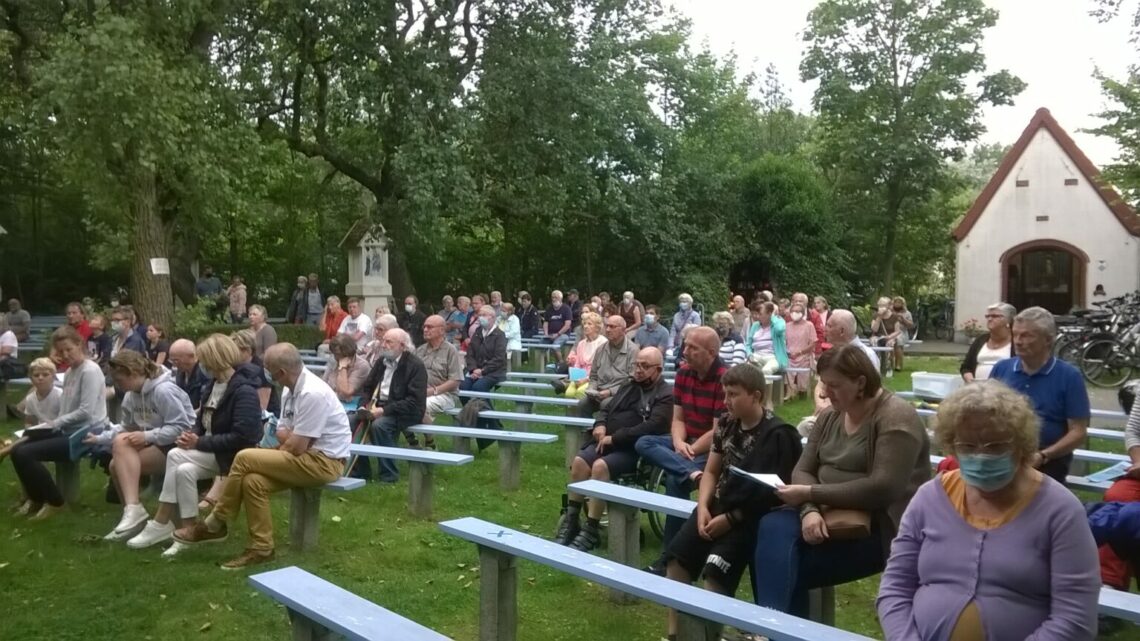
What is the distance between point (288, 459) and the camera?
545cm

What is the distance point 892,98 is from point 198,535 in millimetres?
28041

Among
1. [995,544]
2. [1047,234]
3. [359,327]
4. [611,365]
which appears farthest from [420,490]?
[1047,234]

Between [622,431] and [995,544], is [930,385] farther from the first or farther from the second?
[995,544]

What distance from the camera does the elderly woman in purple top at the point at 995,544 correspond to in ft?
7.76

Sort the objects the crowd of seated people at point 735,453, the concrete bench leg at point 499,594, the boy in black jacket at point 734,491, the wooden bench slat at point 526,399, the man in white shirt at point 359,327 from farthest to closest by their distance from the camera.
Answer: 1. the man in white shirt at point 359,327
2. the wooden bench slat at point 526,399
3. the concrete bench leg at point 499,594
4. the boy in black jacket at point 734,491
5. the crowd of seated people at point 735,453

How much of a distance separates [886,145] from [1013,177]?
392 centimetres

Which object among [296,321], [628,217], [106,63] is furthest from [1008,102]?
[106,63]

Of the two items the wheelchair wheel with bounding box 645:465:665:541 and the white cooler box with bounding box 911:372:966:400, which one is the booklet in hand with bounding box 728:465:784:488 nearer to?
the wheelchair wheel with bounding box 645:465:665:541

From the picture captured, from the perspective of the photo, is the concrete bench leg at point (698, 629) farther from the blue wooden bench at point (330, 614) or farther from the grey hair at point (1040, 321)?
the grey hair at point (1040, 321)

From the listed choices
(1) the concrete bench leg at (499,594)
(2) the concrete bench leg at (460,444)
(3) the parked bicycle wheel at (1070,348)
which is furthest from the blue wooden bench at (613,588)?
(3) the parked bicycle wheel at (1070,348)

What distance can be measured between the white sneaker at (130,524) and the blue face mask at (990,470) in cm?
527

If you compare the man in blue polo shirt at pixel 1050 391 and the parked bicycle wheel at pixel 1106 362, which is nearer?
the man in blue polo shirt at pixel 1050 391

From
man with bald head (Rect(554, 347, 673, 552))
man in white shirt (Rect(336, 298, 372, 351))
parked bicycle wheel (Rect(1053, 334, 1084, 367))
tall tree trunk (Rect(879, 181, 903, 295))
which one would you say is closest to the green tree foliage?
tall tree trunk (Rect(879, 181, 903, 295))

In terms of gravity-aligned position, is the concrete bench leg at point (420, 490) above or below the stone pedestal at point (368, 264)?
below
